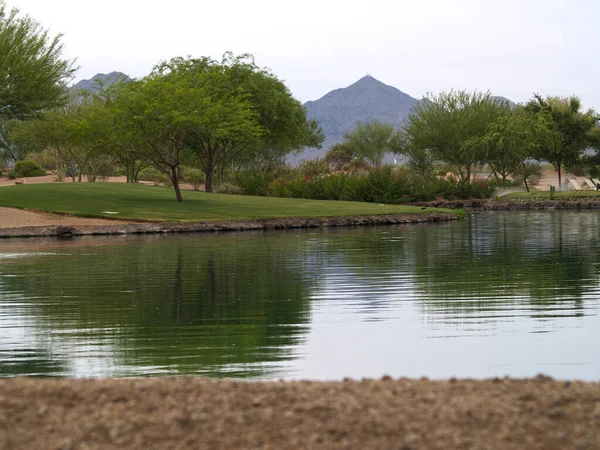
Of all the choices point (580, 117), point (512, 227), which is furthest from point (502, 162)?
point (512, 227)

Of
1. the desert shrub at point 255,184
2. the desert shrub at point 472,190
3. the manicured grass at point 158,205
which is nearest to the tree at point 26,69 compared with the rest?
the manicured grass at point 158,205

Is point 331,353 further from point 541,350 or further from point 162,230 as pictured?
point 162,230

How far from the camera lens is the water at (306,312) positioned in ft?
30.3

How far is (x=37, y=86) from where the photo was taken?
43.8m

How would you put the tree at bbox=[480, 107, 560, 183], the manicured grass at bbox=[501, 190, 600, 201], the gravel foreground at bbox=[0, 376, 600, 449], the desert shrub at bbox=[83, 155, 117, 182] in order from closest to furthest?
the gravel foreground at bbox=[0, 376, 600, 449] → the manicured grass at bbox=[501, 190, 600, 201] → the tree at bbox=[480, 107, 560, 183] → the desert shrub at bbox=[83, 155, 117, 182]

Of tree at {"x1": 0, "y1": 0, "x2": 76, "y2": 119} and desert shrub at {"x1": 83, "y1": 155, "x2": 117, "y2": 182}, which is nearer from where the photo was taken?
tree at {"x1": 0, "y1": 0, "x2": 76, "y2": 119}

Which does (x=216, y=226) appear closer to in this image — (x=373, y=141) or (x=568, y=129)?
(x=568, y=129)

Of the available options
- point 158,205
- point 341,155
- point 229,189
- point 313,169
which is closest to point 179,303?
point 158,205

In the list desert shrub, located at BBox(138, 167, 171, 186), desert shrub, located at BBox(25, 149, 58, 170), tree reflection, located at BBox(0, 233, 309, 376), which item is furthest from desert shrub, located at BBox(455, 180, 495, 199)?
desert shrub, located at BBox(25, 149, 58, 170)

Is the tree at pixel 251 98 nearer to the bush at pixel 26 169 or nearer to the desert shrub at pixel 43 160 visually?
the bush at pixel 26 169

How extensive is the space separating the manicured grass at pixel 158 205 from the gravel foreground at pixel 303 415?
1294 inches

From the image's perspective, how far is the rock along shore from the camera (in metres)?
35.1

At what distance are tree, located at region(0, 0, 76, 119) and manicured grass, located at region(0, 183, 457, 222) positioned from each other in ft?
15.3

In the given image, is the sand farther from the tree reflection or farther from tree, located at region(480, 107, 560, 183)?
tree, located at region(480, 107, 560, 183)
